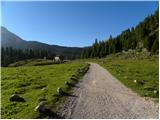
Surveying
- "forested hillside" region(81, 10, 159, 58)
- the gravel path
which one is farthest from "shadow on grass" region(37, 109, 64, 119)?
"forested hillside" region(81, 10, 159, 58)

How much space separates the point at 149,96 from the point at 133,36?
478 ft

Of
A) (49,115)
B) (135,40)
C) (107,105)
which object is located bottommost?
(49,115)

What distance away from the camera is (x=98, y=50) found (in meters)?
184

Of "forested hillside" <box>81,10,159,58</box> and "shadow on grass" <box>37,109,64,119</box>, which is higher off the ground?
"forested hillside" <box>81,10,159,58</box>

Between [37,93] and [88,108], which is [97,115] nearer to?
[88,108]

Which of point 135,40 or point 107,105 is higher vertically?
point 135,40

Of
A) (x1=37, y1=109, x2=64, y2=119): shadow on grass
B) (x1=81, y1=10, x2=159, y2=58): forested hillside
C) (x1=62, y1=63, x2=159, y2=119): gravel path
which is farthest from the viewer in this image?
(x1=81, y1=10, x2=159, y2=58): forested hillside

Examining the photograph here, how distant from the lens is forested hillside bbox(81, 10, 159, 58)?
138750mm

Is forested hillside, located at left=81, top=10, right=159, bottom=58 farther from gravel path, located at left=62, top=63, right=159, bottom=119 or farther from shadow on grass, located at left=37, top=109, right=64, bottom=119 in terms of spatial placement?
shadow on grass, located at left=37, top=109, right=64, bottom=119

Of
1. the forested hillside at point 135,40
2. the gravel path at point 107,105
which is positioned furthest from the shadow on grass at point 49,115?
the forested hillside at point 135,40

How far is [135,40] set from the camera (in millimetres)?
162875

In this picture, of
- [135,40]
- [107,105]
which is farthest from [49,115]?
[135,40]

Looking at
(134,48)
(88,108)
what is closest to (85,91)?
(88,108)

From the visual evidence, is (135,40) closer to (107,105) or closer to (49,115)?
(107,105)
